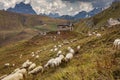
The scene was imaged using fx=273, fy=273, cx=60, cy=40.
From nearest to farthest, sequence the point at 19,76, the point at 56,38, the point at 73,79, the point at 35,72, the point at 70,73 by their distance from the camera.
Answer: the point at 73,79
the point at 70,73
the point at 19,76
the point at 35,72
the point at 56,38

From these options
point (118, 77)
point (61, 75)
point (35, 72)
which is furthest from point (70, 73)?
point (35, 72)

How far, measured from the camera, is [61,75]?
35.1ft

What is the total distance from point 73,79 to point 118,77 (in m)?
1.68

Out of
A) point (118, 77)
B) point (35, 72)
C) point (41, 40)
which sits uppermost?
point (118, 77)

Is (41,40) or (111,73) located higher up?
(111,73)

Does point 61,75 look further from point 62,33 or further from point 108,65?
point 62,33

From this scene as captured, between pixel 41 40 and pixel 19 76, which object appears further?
pixel 41 40

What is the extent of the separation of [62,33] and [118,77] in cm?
15137

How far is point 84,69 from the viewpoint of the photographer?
427 inches

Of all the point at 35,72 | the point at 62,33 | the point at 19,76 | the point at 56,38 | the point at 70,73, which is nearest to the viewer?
the point at 70,73

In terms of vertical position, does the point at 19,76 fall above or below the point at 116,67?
below

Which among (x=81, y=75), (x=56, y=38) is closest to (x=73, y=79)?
(x=81, y=75)

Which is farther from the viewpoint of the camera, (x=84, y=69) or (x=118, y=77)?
(x=84, y=69)

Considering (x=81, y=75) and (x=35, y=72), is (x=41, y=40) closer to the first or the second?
(x=35, y=72)
